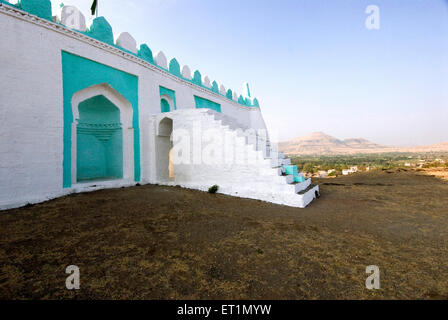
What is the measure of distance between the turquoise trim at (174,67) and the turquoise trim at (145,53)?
54.6 inches

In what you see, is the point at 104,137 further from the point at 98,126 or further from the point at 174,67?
the point at 174,67

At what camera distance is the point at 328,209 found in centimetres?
567

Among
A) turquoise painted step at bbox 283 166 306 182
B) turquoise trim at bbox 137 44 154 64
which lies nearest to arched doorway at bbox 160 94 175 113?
turquoise trim at bbox 137 44 154 64

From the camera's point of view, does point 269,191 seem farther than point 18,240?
Yes

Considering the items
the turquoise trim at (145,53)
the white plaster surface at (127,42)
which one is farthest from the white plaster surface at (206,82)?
→ the white plaster surface at (127,42)

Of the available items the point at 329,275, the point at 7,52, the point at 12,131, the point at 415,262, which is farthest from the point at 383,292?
the point at 7,52

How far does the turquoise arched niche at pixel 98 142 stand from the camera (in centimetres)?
1022

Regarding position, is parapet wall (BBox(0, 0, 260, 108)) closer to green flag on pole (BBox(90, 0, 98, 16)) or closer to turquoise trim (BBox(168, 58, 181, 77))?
turquoise trim (BBox(168, 58, 181, 77))

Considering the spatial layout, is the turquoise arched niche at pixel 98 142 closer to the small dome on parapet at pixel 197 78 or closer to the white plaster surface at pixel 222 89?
the small dome on parapet at pixel 197 78

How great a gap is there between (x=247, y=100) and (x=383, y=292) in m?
20.6

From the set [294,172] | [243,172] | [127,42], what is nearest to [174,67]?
[127,42]

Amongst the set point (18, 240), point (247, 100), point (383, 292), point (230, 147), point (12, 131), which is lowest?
point (383, 292)

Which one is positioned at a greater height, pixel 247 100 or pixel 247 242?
pixel 247 100

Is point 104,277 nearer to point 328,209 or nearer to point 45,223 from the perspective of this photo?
point 45,223
